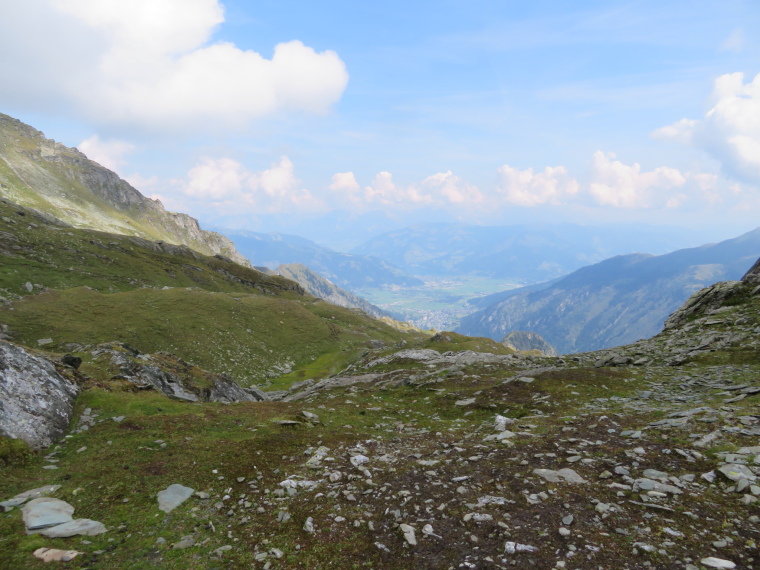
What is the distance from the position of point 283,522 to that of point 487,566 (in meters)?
6.18

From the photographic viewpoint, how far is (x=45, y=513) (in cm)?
1057

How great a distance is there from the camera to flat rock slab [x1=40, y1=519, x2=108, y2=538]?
9.79 metres

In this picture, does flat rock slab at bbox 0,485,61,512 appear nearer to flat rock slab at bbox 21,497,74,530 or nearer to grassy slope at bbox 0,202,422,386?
flat rock slab at bbox 21,497,74,530

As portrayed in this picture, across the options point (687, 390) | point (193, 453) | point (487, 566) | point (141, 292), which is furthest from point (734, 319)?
point (141, 292)

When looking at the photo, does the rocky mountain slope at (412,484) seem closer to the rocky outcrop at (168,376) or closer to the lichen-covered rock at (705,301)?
the rocky outcrop at (168,376)

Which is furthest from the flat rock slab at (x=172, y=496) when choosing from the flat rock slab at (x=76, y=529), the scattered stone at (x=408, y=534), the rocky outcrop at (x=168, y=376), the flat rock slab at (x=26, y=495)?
the rocky outcrop at (x=168, y=376)

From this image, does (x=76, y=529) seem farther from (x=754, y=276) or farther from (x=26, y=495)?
(x=754, y=276)

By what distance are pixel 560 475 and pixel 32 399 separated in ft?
73.4

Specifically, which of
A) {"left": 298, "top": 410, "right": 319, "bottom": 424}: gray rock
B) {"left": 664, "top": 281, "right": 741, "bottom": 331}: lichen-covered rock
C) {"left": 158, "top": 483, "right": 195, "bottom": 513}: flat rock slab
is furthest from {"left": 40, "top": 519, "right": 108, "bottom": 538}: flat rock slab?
{"left": 664, "top": 281, "right": 741, "bottom": 331}: lichen-covered rock

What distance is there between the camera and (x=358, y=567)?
8938 mm

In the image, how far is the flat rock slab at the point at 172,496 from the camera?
11759 mm

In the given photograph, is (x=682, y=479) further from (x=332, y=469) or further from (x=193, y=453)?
(x=193, y=453)

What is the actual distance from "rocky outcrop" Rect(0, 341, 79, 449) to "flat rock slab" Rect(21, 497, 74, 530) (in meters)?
5.22

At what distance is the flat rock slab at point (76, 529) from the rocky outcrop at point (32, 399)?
6.88 metres
